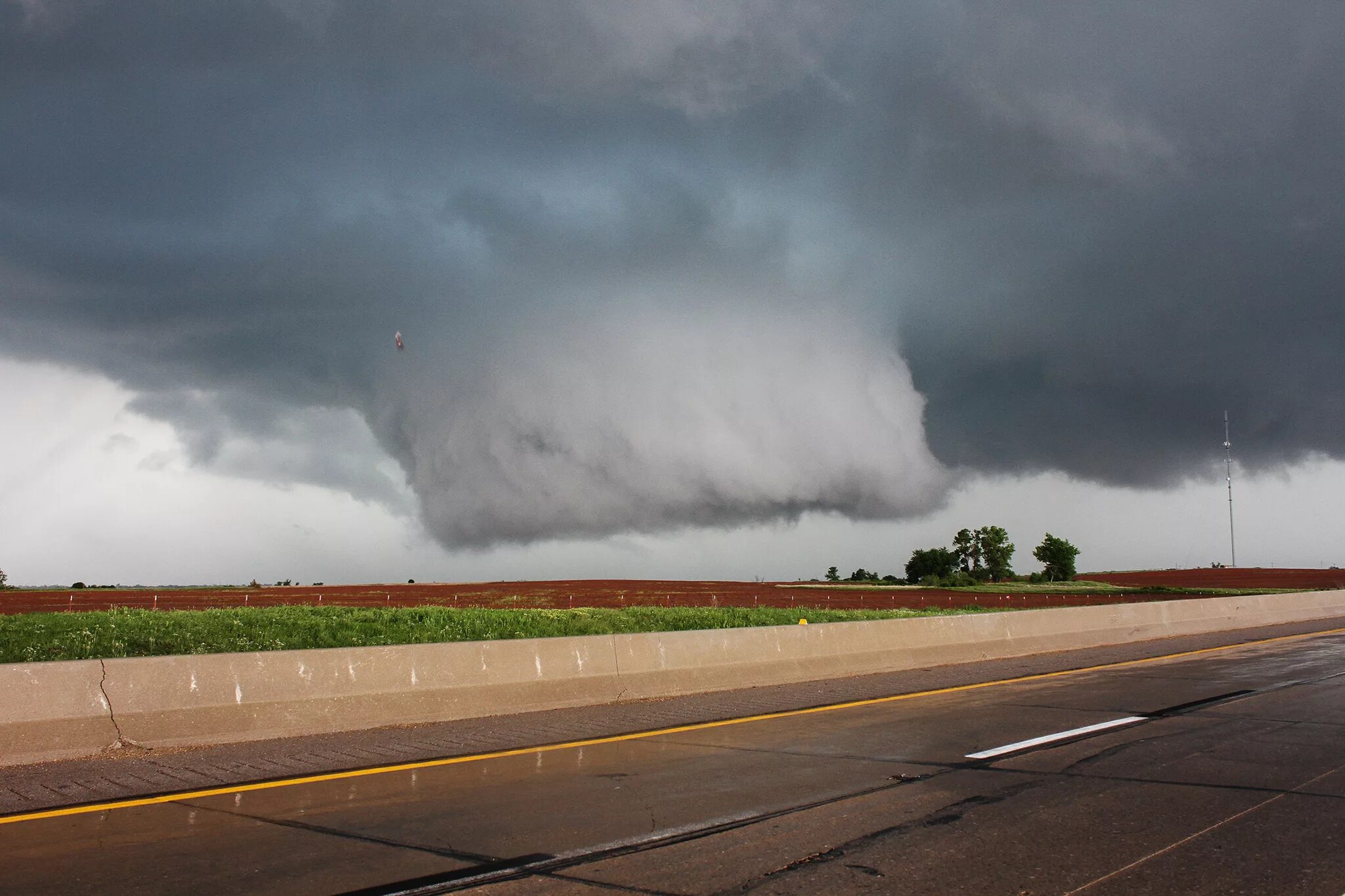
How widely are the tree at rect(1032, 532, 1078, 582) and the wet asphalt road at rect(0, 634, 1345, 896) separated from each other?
4295 inches

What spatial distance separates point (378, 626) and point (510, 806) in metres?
16.2

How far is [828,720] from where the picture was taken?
41.5 feet

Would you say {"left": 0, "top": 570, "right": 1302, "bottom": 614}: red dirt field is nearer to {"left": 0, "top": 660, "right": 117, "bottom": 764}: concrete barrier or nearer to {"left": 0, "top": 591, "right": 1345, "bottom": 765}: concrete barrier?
{"left": 0, "top": 591, "right": 1345, "bottom": 765}: concrete barrier

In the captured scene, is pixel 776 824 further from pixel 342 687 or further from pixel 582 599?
pixel 582 599

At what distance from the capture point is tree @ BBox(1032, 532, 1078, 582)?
115 meters

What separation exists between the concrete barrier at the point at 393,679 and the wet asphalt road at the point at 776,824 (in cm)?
242

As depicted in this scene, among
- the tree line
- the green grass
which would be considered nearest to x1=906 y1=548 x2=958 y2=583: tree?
the tree line

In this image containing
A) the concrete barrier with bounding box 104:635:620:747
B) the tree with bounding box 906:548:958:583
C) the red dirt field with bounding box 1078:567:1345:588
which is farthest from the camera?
the tree with bounding box 906:548:958:583

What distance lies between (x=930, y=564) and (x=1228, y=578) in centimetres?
2841

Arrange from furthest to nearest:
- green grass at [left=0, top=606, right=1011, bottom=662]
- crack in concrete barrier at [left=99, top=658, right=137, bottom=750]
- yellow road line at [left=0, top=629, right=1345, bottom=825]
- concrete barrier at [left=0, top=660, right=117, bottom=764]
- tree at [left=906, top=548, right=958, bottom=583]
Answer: tree at [left=906, top=548, right=958, bottom=583], green grass at [left=0, top=606, right=1011, bottom=662], crack in concrete barrier at [left=99, top=658, right=137, bottom=750], concrete barrier at [left=0, top=660, right=117, bottom=764], yellow road line at [left=0, top=629, right=1345, bottom=825]

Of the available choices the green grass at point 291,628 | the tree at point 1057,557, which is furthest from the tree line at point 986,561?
the green grass at point 291,628

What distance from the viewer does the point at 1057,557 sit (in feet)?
382

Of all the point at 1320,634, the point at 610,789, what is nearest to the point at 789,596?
the point at 1320,634

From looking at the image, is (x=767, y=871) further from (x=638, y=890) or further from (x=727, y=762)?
(x=727, y=762)
